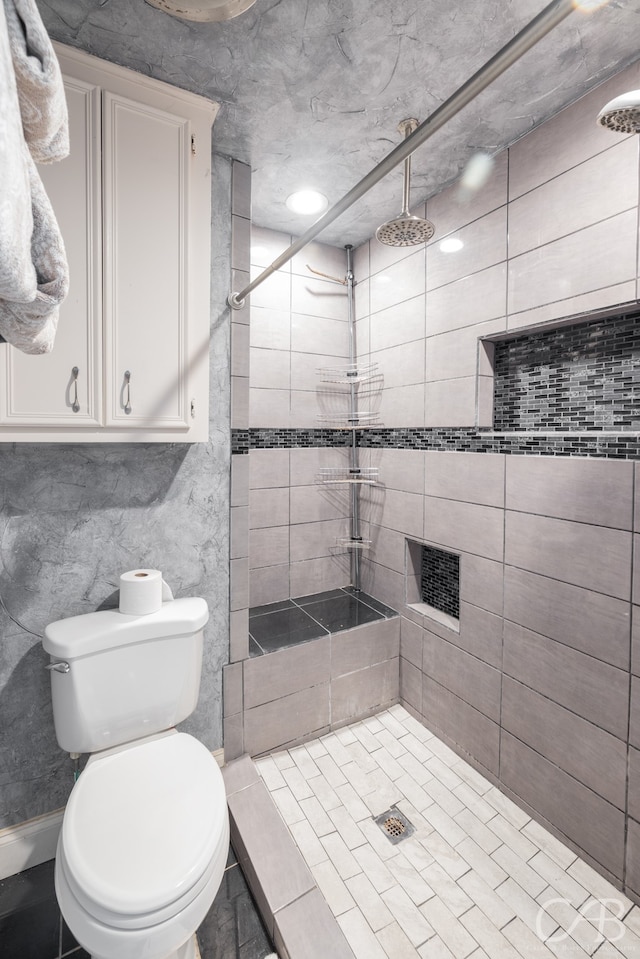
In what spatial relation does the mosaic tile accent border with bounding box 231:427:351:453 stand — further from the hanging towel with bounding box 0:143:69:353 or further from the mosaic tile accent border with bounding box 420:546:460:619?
the hanging towel with bounding box 0:143:69:353

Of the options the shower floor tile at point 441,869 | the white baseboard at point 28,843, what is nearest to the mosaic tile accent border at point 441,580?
the shower floor tile at point 441,869

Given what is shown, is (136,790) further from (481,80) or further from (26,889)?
(481,80)

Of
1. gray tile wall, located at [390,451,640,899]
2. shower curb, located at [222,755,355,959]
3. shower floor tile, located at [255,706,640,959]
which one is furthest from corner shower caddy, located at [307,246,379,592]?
shower curb, located at [222,755,355,959]

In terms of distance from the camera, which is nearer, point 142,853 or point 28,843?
point 142,853

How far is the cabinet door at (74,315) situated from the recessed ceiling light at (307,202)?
105 cm

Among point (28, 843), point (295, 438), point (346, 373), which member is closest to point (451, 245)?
point (346, 373)

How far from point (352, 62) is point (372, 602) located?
2385mm

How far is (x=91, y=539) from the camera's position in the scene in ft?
5.35

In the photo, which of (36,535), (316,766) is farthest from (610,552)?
(36,535)

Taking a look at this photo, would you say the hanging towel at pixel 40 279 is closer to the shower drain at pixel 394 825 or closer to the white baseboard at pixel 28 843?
the white baseboard at pixel 28 843

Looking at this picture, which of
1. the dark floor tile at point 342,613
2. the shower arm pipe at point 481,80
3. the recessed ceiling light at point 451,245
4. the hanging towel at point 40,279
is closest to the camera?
the hanging towel at point 40,279

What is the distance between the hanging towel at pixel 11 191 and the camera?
41 centimetres

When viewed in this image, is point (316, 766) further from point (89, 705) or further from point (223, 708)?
point (89, 705)

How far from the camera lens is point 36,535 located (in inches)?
60.7
